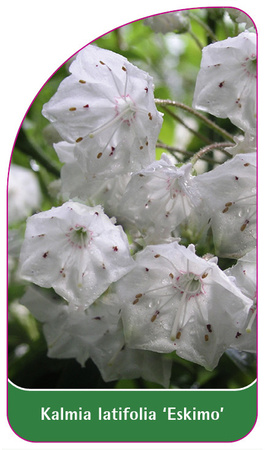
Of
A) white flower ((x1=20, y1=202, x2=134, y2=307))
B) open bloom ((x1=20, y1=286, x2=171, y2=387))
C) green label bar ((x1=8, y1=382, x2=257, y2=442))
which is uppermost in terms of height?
white flower ((x1=20, y1=202, x2=134, y2=307))

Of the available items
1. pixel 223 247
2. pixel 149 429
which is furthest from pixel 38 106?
pixel 149 429

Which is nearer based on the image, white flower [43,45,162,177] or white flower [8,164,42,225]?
white flower [43,45,162,177]

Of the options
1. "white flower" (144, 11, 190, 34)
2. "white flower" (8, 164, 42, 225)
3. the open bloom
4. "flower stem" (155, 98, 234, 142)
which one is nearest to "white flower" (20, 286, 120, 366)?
the open bloom

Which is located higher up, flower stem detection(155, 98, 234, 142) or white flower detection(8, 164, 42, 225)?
flower stem detection(155, 98, 234, 142)

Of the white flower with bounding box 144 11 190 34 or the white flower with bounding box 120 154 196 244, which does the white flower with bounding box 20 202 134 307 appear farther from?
the white flower with bounding box 144 11 190 34

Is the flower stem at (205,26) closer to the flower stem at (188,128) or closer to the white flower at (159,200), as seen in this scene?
the flower stem at (188,128)

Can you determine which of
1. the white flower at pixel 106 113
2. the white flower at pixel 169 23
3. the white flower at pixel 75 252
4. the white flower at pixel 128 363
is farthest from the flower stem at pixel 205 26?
the white flower at pixel 128 363

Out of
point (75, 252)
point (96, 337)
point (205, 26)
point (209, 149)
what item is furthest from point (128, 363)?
point (205, 26)
